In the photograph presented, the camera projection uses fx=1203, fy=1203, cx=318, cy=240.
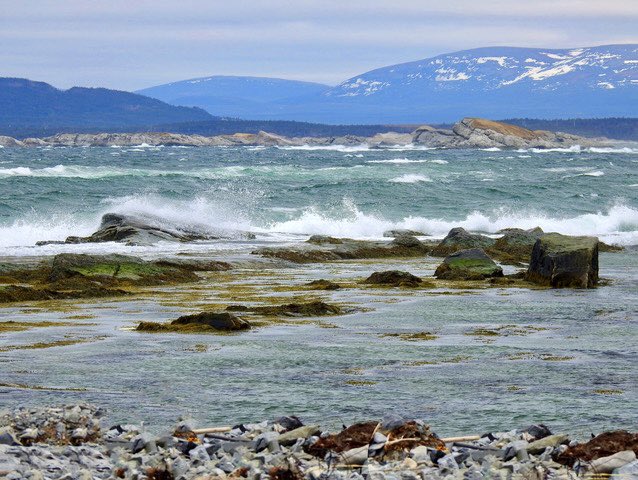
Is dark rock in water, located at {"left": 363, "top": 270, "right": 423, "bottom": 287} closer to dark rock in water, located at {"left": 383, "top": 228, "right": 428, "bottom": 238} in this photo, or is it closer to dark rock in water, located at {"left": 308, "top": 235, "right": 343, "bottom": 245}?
dark rock in water, located at {"left": 308, "top": 235, "right": 343, "bottom": 245}

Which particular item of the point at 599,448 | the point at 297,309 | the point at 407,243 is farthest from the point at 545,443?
the point at 407,243

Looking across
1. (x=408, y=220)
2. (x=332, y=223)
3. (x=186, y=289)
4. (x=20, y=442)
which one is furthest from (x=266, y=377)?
(x=408, y=220)

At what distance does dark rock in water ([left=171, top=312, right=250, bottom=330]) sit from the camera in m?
18.7

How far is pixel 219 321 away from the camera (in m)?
18.8

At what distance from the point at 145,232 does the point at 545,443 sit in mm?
29772

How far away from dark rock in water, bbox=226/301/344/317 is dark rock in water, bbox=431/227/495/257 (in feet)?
52.7

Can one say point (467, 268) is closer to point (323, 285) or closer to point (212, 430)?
point (323, 285)

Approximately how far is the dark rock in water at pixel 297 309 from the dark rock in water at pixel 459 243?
16.1 m

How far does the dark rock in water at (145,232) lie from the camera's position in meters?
37.8

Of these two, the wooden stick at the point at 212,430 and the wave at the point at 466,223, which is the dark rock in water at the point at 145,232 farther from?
the wooden stick at the point at 212,430

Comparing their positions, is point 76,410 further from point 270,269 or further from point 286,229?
point 286,229

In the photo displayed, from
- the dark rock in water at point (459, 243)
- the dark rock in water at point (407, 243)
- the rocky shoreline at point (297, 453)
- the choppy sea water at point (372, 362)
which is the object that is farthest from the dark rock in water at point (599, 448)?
the dark rock in water at point (407, 243)

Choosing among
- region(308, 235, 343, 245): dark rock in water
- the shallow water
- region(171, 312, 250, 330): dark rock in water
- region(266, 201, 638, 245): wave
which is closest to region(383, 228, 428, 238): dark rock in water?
region(266, 201, 638, 245): wave

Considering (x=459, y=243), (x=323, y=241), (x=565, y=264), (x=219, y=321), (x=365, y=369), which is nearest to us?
(x=365, y=369)
